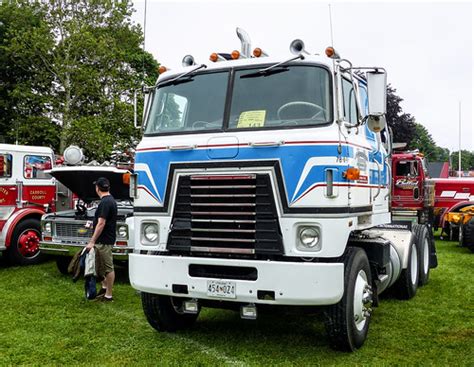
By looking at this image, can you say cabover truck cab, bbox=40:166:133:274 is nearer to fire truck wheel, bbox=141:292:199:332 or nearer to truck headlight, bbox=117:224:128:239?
truck headlight, bbox=117:224:128:239

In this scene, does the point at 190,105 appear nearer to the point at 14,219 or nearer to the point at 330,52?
the point at 330,52

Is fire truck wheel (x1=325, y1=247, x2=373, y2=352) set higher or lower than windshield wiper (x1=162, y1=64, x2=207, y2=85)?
lower

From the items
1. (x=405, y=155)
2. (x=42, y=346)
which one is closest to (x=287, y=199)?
(x=42, y=346)

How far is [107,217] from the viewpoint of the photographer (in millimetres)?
7551

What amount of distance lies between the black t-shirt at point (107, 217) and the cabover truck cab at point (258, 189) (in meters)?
2.16

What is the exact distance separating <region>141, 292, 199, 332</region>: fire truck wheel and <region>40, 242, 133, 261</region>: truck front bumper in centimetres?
273

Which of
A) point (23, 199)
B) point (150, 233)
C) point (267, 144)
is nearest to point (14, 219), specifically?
point (23, 199)

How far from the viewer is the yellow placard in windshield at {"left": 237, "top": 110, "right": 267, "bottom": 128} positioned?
16.8ft

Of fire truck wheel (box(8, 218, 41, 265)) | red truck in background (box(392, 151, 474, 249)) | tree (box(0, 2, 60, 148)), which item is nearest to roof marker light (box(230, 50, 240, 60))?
fire truck wheel (box(8, 218, 41, 265))

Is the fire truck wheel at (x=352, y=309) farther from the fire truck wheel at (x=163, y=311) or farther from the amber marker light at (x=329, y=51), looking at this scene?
the amber marker light at (x=329, y=51)

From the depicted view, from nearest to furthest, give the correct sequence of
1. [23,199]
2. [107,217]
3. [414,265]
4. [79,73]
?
1. [107,217]
2. [414,265]
3. [23,199]
4. [79,73]

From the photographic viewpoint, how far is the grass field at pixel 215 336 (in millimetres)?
5133

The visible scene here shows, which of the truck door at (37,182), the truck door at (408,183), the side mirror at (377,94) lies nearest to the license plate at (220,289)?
the side mirror at (377,94)

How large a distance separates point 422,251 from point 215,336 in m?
4.57
